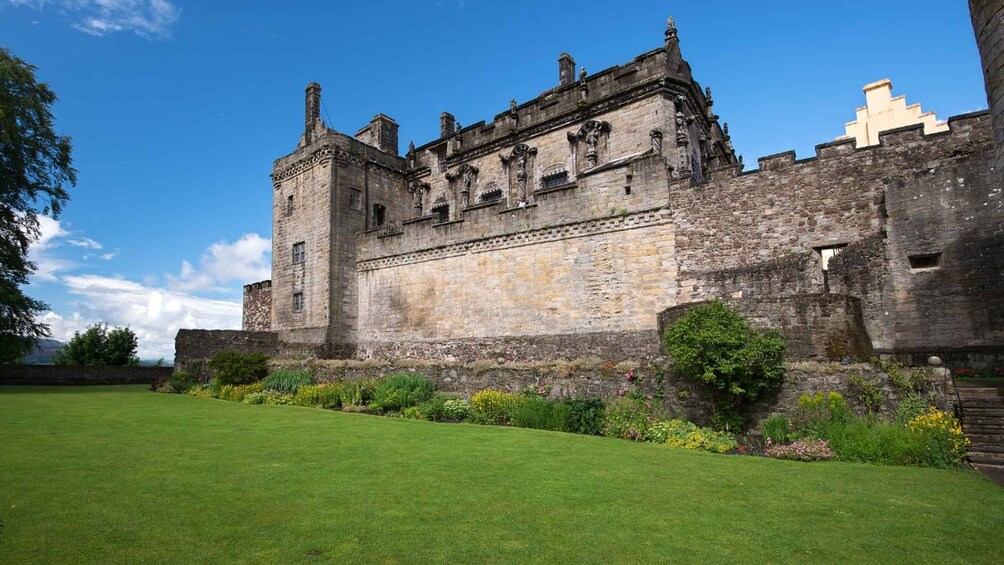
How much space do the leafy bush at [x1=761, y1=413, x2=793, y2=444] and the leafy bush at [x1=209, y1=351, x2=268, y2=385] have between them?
58.8 ft

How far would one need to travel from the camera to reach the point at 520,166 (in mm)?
26750

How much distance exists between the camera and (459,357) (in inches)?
932

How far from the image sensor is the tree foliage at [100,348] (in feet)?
122

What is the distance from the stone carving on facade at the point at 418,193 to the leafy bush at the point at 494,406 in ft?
58.6

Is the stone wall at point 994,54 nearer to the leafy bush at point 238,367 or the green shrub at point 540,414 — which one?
the green shrub at point 540,414

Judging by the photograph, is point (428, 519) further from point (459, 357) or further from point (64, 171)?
point (64, 171)

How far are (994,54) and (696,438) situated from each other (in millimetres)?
8045

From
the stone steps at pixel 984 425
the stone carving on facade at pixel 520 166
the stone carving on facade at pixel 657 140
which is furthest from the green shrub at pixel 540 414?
the stone carving on facade at pixel 520 166

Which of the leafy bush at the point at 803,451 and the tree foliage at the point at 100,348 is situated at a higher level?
the tree foliage at the point at 100,348

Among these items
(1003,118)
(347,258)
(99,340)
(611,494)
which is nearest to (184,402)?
(347,258)

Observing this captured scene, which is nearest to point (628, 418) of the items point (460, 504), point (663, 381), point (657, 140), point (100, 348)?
point (663, 381)

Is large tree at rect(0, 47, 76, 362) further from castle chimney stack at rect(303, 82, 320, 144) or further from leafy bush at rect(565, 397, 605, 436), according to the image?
leafy bush at rect(565, 397, 605, 436)

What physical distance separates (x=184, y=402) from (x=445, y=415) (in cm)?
933

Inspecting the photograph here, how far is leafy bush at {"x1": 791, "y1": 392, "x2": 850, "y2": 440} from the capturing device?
401 inches
